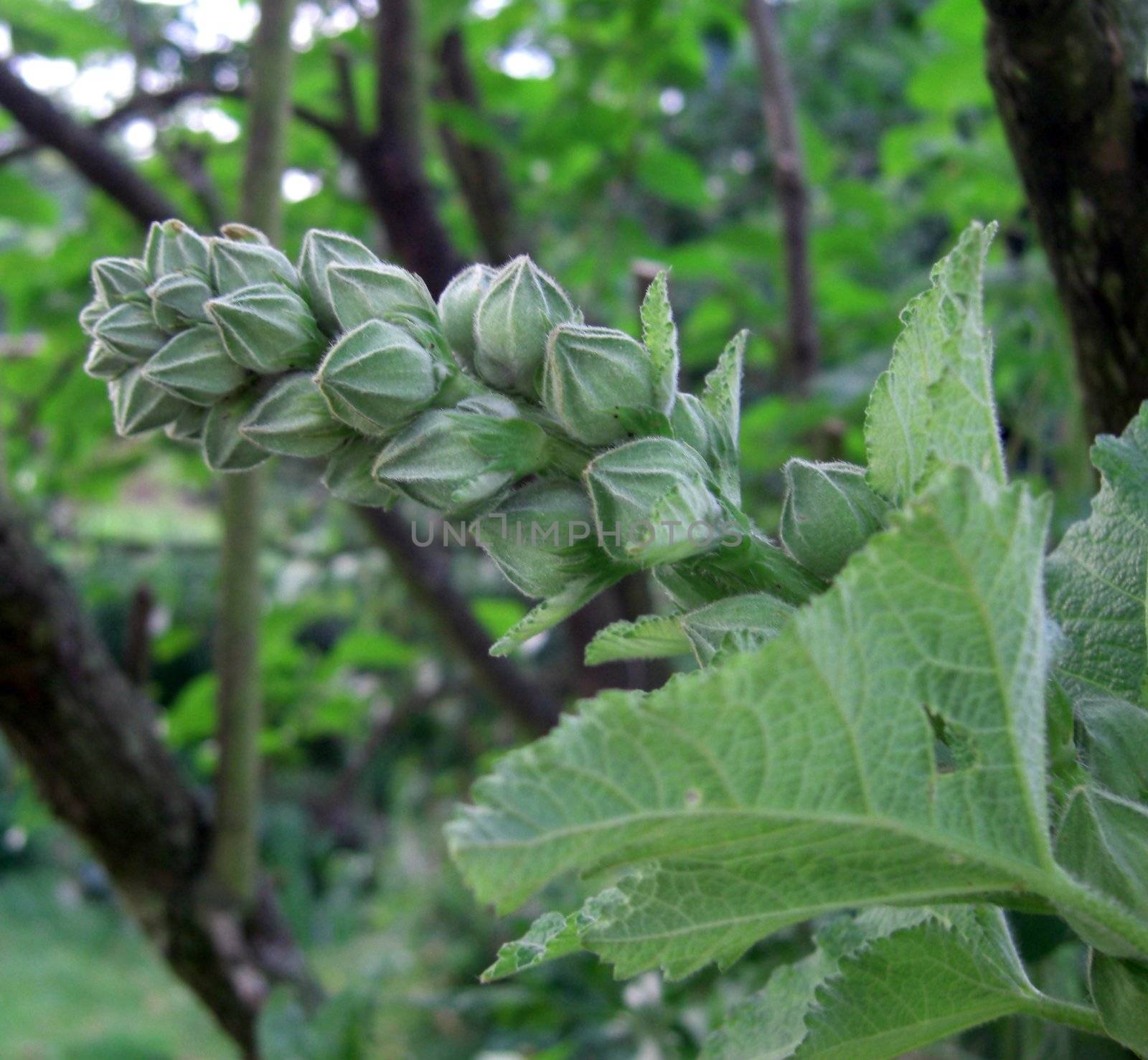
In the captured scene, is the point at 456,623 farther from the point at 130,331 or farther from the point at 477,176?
the point at 130,331

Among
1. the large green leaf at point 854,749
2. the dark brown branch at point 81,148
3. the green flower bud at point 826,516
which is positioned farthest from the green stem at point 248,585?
the large green leaf at point 854,749

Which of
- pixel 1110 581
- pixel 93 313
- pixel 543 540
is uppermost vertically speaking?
pixel 93 313

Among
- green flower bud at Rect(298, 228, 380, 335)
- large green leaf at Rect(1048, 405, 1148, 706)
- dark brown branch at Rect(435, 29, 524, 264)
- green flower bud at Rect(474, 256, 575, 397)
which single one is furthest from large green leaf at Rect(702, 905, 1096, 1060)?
dark brown branch at Rect(435, 29, 524, 264)

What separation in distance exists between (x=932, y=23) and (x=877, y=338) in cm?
61

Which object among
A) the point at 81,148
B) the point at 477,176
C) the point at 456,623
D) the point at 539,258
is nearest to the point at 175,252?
the point at 81,148

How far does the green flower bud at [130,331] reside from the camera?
0.69 metres

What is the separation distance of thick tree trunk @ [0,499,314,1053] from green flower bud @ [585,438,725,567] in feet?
4.25

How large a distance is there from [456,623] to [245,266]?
1579mm

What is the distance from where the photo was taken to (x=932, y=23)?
2.13 metres

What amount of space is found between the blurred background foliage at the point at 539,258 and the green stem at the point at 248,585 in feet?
0.29

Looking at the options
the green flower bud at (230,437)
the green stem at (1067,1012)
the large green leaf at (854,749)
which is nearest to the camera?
the large green leaf at (854,749)

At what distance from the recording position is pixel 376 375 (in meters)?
0.59

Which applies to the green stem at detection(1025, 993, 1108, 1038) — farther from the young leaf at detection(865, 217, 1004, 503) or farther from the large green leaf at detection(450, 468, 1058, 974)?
the young leaf at detection(865, 217, 1004, 503)

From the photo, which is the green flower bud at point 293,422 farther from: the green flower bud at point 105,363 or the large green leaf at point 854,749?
the large green leaf at point 854,749
